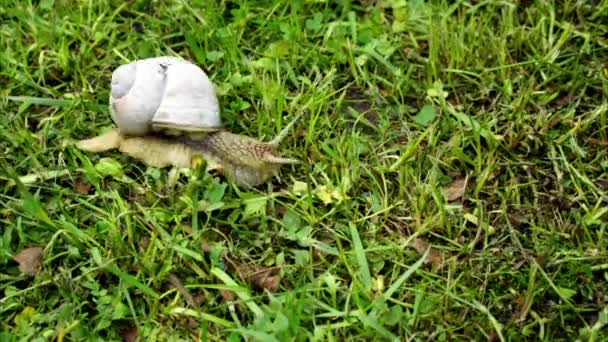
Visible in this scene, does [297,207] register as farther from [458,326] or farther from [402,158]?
[458,326]

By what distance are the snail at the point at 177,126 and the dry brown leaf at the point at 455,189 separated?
20.8 inches

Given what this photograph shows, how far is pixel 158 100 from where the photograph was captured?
105 inches

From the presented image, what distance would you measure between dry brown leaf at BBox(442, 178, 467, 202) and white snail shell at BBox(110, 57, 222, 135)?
816 millimetres

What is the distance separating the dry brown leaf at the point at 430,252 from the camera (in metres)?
2.49

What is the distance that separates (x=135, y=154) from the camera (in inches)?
A: 107

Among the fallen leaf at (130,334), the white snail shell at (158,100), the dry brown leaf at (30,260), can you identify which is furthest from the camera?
the white snail shell at (158,100)

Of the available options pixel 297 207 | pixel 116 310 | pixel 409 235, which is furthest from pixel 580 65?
pixel 116 310

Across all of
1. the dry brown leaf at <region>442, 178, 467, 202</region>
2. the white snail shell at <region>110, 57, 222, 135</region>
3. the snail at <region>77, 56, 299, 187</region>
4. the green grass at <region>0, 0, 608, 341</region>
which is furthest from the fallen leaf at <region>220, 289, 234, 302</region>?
the dry brown leaf at <region>442, 178, 467, 202</region>

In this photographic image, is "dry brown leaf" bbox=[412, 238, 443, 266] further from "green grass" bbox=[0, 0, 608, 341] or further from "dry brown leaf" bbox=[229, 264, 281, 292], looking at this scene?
"dry brown leaf" bbox=[229, 264, 281, 292]

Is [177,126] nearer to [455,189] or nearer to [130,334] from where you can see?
[130,334]

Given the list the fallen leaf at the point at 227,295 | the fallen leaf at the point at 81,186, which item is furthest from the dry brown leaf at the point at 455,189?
the fallen leaf at the point at 81,186

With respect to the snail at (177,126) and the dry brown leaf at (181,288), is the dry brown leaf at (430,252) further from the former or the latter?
the dry brown leaf at (181,288)

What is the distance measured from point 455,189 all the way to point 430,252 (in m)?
0.28

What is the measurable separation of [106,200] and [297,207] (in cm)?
64
